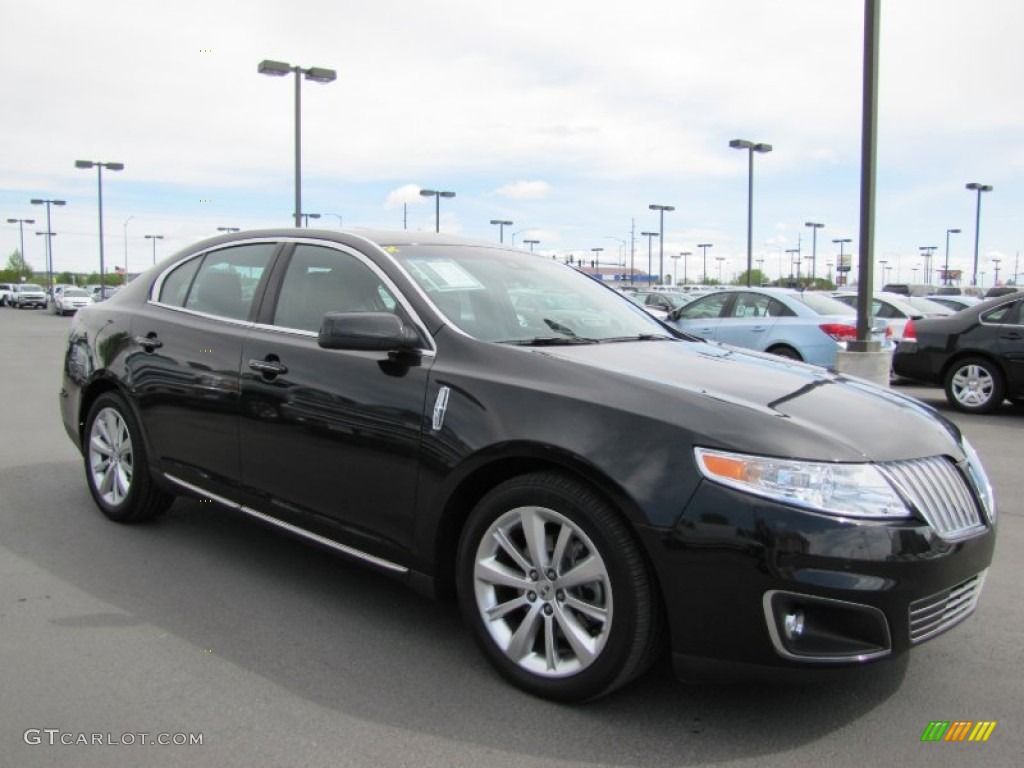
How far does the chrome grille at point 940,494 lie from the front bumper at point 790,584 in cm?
7

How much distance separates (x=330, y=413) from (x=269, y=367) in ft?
1.61

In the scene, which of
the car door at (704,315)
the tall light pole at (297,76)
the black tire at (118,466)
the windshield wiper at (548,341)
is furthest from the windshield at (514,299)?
the tall light pole at (297,76)

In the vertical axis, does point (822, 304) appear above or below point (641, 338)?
above

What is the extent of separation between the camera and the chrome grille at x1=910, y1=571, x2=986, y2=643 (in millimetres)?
2648

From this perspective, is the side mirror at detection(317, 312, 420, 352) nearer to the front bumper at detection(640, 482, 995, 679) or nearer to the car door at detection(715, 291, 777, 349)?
the front bumper at detection(640, 482, 995, 679)

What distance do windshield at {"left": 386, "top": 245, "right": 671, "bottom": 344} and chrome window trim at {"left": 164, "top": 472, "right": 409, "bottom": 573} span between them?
95 centimetres

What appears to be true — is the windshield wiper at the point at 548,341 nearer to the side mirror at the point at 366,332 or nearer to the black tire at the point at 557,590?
the side mirror at the point at 366,332

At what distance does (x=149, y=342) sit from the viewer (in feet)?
15.6

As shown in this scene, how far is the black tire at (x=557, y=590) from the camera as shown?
9.07ft

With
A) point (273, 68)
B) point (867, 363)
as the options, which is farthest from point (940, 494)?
point (273, 68)

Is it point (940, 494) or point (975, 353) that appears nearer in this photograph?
point (940, 494)

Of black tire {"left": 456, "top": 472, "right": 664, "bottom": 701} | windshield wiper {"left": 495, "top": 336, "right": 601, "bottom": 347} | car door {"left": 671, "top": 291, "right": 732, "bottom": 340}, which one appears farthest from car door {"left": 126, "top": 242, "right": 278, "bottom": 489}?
car door {"left": 671, "top": 291, "right": 732, "bottom": 340}

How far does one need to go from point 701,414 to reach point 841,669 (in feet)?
2.76

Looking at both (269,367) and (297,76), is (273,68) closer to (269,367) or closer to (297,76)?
(297,76)
